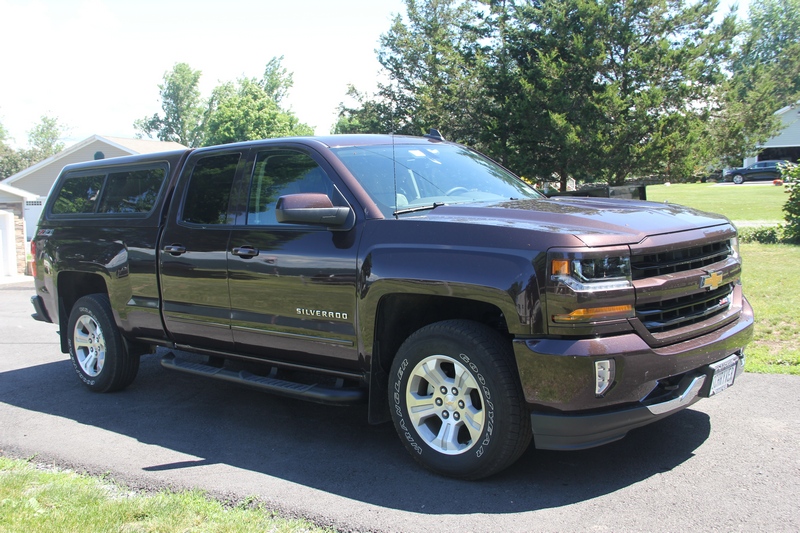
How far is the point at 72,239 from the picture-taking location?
6.68 m

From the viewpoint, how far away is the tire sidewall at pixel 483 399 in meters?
3.94

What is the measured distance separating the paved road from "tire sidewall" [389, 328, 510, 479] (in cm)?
13

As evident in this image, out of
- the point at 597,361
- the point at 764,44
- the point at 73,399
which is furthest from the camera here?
the point at 764,44

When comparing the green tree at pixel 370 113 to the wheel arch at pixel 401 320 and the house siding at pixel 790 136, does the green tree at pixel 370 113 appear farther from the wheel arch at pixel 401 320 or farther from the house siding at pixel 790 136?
the house siding at pixel 790 136

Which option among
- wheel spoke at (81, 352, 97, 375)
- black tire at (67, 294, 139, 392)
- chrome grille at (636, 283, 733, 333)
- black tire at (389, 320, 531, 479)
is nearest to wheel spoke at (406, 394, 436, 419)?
black tire at (389, 320, 531, 479)

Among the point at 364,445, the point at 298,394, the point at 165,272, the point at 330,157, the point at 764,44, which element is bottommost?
the point at 364,445

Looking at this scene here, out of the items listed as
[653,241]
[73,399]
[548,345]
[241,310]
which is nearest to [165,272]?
[241,310]

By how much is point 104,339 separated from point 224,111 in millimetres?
53874

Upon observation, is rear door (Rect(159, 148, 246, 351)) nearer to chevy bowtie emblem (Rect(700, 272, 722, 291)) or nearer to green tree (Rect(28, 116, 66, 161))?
chevy bowtie emblem (Rect(700, 272, 722, 291))

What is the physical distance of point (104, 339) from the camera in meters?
6.45

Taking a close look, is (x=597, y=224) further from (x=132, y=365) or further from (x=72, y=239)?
(x=72, y=239)

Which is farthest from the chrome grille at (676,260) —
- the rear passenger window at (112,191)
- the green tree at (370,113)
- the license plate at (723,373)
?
the green tree at (370,113)

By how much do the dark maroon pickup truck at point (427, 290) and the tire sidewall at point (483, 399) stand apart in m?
0.01

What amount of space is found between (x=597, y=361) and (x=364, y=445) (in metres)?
1.95
